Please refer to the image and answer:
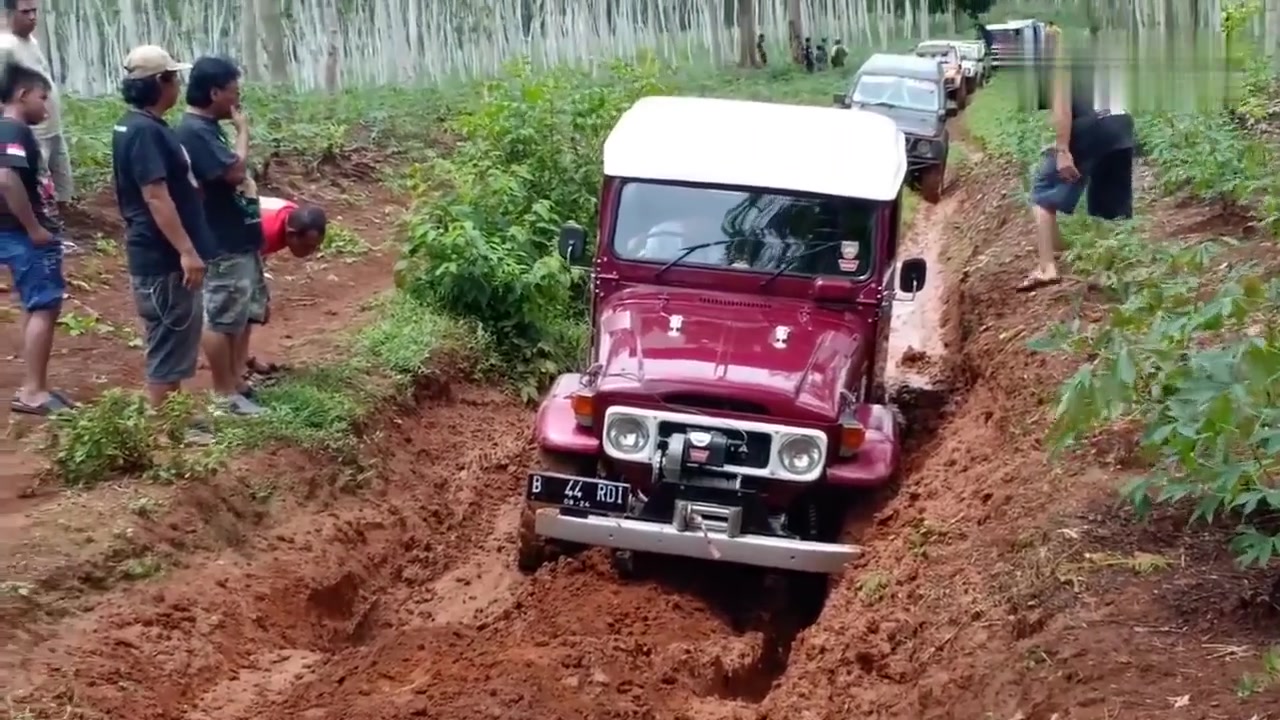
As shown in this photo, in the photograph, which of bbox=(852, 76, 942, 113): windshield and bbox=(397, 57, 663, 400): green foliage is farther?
bbox=(852, 76, 942, 113): windshield

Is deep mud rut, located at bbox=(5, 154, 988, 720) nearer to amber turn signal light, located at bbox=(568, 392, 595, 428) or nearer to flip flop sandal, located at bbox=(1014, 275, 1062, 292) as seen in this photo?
amber turn signal light, located at bbox=(568, 392, 595, 428)

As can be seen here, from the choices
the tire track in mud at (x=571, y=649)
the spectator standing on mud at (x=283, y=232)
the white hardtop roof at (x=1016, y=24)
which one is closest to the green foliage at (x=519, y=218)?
the spectator standing on mud at (x=283, y=232)

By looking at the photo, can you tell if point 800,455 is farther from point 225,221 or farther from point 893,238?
point 225,221

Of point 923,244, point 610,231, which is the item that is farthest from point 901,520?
point 923,244

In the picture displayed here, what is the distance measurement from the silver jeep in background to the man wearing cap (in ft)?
40.0

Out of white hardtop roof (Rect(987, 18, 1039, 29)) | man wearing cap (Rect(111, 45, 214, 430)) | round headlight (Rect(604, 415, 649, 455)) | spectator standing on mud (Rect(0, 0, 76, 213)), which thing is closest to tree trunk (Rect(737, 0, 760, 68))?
spectator standing on mud (Rect(0, 0, 76, 213))

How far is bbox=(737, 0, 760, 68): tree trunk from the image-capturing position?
1201 inches

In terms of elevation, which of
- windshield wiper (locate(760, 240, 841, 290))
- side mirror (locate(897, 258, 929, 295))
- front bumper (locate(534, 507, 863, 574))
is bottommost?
front bumper (locate(534, 507, 863, 574))

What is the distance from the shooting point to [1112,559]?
196 inches

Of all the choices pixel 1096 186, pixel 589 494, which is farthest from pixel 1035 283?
pixel 589 494

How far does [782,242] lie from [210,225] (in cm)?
285

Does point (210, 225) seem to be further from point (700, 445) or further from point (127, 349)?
point (700, 445)

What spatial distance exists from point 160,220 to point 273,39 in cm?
1315

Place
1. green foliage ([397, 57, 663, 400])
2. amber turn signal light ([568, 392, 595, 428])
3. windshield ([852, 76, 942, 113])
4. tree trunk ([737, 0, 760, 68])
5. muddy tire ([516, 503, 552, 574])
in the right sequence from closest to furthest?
amber turn signal light ([568, 392, 595, 428]), muddy tire ([516, 503, 552, 574]), green foliage ([397, 57, 663, 400]), windshield ([852, 76, 942, 113]), tree trunk ([737, 0, 760, 68])
